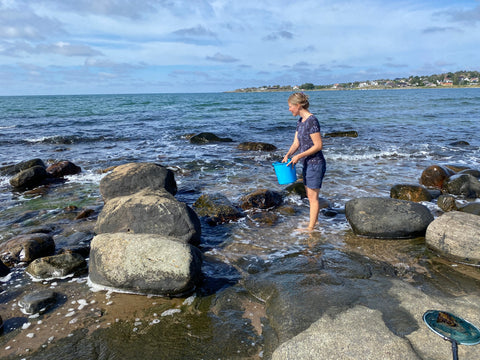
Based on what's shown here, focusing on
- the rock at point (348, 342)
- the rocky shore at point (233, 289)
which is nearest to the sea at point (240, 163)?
the rocky shore at point (233, 289)

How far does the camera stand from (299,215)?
22.4 feet

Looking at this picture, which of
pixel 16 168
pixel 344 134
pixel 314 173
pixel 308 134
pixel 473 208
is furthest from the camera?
pixel 344 134

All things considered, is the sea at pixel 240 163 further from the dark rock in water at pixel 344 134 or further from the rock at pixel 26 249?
the rock at pixel 26 249

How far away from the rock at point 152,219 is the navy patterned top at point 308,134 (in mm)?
2208

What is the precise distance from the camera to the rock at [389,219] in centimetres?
555

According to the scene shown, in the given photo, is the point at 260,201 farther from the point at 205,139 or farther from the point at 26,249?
the point at 205,139

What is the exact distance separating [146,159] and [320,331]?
1132 cm

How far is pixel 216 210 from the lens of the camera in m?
6.80

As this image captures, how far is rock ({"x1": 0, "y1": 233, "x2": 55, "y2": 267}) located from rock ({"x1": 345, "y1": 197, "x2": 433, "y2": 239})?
17.2 feet

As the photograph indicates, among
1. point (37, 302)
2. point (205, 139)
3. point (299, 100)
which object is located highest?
point (299, 100)

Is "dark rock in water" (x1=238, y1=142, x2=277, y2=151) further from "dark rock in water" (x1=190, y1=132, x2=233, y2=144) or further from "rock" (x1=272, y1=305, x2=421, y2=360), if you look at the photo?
"rock" (x1=272, y1=305, x2=421, y2=360)

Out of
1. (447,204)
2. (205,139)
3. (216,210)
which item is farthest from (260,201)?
(205,139)

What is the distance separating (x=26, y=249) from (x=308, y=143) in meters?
4.79

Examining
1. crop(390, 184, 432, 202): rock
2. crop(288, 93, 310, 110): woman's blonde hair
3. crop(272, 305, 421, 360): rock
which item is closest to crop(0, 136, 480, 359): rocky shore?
crop(272, 305, 421, 360): rock
